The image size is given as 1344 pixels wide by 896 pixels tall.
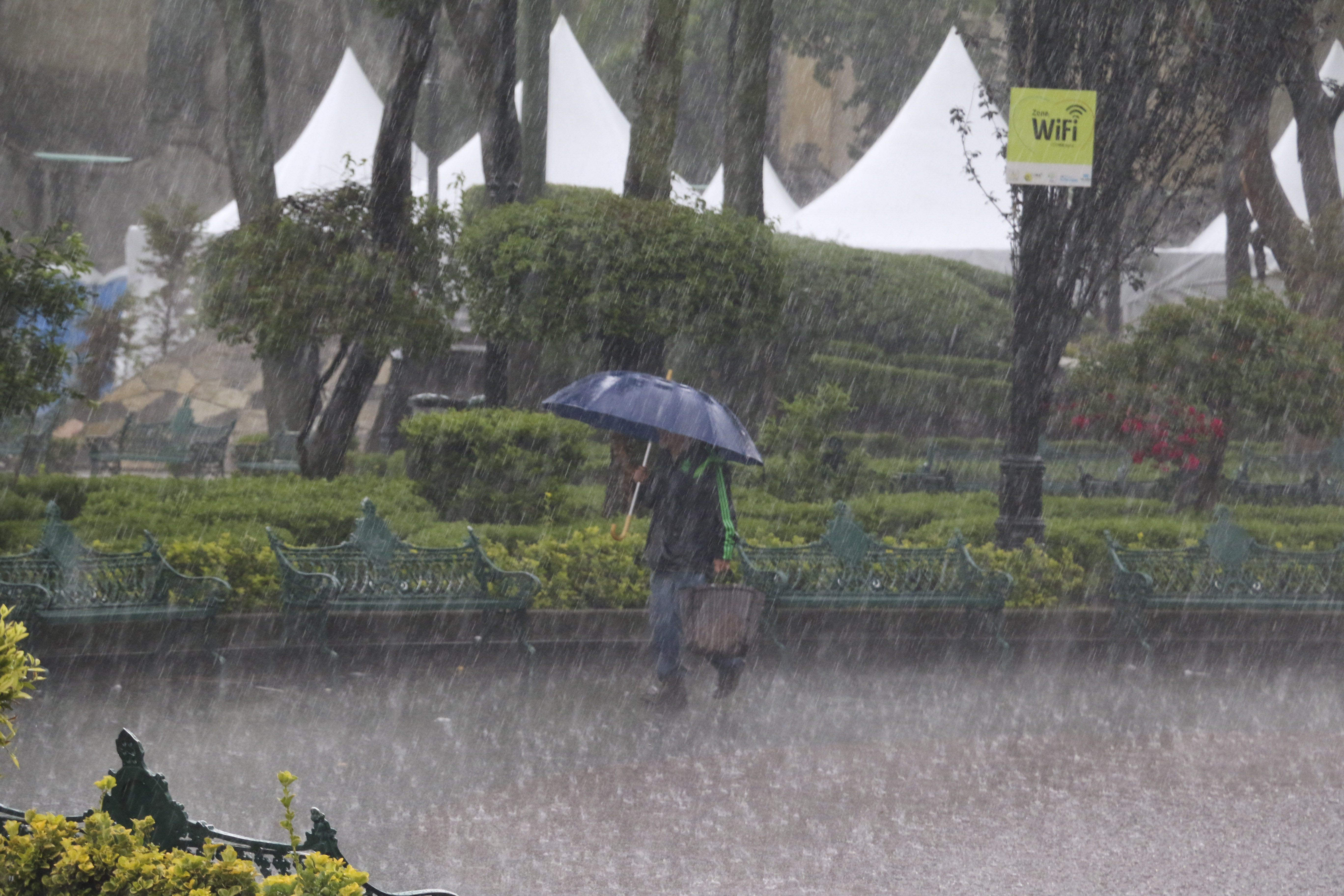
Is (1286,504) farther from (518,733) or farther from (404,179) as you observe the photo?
(518,733)

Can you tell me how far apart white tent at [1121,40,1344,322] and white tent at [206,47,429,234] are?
506 inches

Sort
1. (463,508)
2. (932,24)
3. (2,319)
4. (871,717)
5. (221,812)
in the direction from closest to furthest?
1. (221,812)
2. (871,717)
3. (2,319)
4. (463,508)
5. (932,24)

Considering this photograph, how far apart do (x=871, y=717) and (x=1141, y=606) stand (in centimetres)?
292

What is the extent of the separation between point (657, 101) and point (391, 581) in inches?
245

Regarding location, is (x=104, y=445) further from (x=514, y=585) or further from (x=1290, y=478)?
(x=1290, y=478)

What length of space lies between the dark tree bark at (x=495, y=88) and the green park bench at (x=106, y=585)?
5.57 m

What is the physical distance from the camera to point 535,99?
17016 millimetres

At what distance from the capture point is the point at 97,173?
36750 millimetres

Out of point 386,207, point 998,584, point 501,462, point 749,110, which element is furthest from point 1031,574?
point 749,110

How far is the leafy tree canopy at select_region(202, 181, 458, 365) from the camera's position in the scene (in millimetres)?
12039

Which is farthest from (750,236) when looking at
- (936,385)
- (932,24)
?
(932,24)

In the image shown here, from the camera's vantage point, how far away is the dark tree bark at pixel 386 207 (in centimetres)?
1245

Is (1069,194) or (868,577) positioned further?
(1069,194)

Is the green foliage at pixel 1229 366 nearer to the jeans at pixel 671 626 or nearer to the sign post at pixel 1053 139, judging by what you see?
the sign post at pixel 1053 139
